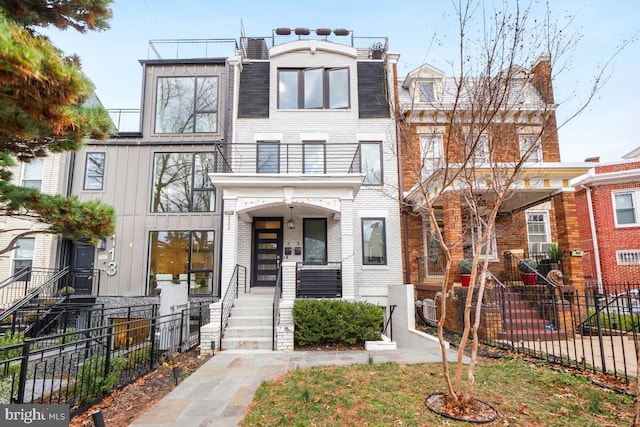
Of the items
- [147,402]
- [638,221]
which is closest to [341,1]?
[147,402]

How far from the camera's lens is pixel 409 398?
4.45 metres

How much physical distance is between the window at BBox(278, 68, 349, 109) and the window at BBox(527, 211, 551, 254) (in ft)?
27.8

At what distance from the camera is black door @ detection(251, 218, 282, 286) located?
1237cm

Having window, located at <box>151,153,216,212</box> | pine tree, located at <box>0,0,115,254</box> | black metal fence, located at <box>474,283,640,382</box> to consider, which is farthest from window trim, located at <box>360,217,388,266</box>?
pine tree, located at <box>0,0,115,254</box>

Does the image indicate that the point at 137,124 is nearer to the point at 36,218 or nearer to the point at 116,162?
the point at 116,162

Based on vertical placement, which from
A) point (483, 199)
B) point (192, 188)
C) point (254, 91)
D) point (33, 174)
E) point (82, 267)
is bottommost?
point (82, 267)

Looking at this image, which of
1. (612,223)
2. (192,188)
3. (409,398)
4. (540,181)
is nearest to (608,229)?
(612,223)

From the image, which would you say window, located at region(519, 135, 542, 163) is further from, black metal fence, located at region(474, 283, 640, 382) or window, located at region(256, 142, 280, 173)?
window, located at region(256, 142, 280, 173)

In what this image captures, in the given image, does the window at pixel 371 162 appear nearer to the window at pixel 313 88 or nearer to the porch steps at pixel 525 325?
the window at pixel 313 88

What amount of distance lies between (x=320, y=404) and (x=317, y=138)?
10298 millimetres

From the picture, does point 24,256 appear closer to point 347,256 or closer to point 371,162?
point 347,256

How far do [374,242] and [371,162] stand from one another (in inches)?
119

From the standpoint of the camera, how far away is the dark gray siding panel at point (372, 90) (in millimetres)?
13445

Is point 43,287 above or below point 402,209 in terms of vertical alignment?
below
